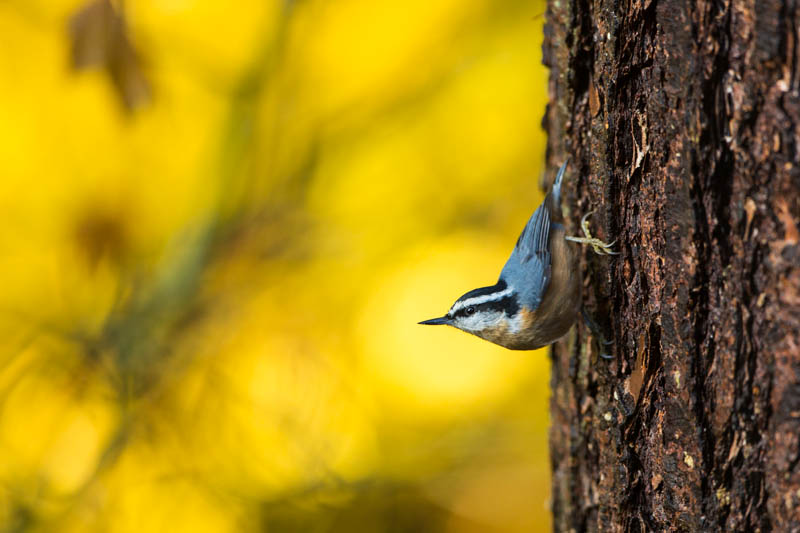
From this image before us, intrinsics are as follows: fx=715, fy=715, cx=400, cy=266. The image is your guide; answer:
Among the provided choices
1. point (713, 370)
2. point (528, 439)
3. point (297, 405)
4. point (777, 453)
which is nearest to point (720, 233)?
point (713, 370)

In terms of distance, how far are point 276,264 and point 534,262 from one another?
1.69m

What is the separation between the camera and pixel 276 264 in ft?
Answer: 10.8

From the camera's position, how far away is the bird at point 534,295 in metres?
1.76

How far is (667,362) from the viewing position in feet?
3.78

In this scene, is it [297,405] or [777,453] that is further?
[297,405]

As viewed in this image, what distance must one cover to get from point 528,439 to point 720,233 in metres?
2.30

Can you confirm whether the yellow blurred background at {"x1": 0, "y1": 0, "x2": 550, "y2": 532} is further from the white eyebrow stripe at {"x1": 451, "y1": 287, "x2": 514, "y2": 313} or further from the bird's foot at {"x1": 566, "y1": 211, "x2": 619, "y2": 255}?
the bird's foot at {"x1": 566, "y1": 211, "x2": 619, "y2": 255}

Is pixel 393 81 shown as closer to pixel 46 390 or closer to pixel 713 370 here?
pixel 46 390

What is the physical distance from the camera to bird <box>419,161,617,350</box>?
1762 millimetres

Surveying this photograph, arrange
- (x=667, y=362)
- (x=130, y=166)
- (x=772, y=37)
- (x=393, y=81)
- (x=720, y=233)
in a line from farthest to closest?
(x=393, y=81) → (x=130, y=166) → (x=667, y=362) → (x=720, y=233) → (x=772, y=37)

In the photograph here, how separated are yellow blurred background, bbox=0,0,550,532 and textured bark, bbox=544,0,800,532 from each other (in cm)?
165

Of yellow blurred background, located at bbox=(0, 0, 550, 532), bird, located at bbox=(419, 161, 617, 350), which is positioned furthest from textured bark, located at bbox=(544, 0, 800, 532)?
yellow blurred background, located at bbox=(0, 0, 550, 532)

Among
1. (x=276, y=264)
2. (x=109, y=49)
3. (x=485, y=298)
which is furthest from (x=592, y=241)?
(x=276, y=264)

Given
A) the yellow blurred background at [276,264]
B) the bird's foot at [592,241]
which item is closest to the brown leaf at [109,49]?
the yellow blurred background at [276,264]
